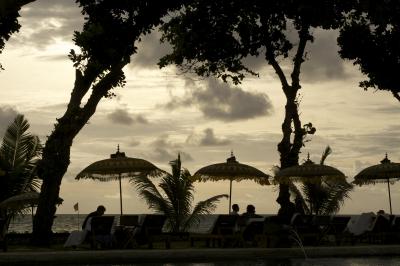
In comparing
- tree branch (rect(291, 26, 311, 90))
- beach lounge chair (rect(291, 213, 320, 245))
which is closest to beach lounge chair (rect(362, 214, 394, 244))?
beach lounge chair (rect(291, 213, 320, 245))

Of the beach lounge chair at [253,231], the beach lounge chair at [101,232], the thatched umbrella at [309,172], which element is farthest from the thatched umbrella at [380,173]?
the beach lounge chair at [101,232]

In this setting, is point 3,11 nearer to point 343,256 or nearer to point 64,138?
point 64,138

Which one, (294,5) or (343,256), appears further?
(294,5)

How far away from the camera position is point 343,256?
20828mm

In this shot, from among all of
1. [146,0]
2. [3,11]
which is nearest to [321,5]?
[146,0]

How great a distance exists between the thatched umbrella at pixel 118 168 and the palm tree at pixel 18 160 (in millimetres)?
6156

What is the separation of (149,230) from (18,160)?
37.6 feet

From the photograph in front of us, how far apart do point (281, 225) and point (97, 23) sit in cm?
809

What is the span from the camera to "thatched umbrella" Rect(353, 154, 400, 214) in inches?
1113

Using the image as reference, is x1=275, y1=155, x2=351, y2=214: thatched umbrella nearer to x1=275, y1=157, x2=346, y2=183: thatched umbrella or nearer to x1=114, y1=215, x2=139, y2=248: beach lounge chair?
x1=275, y1=157, x2=346, y2=183: thatched umbrella

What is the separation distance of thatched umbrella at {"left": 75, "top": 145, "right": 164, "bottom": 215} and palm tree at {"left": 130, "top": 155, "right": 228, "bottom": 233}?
6.97 metres

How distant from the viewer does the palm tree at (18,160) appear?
100ft

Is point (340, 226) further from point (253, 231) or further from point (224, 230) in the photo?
point (224, 230)

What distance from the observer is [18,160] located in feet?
104
